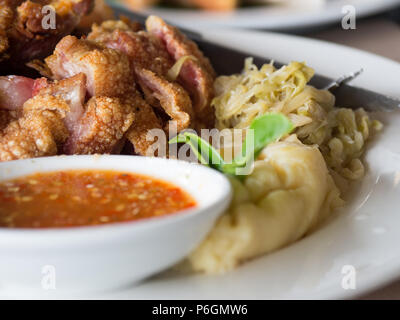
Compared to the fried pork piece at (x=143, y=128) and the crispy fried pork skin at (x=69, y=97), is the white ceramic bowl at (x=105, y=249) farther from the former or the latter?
the crispy fried pork skin at (x=69, y=97)

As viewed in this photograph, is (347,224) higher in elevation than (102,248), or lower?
lower

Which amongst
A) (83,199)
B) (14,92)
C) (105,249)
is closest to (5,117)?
(14,92)

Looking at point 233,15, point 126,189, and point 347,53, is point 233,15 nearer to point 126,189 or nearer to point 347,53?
point 347,53

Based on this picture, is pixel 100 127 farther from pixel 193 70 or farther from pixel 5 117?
pixel 193 70

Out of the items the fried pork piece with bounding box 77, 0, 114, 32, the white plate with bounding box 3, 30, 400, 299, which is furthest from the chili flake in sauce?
the fried pork piece with bounding box 77, 0, 114, 32

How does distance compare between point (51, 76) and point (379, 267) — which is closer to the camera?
point (379, 267)

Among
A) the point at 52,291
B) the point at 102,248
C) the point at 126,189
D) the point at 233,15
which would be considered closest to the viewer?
the point at 102,248
